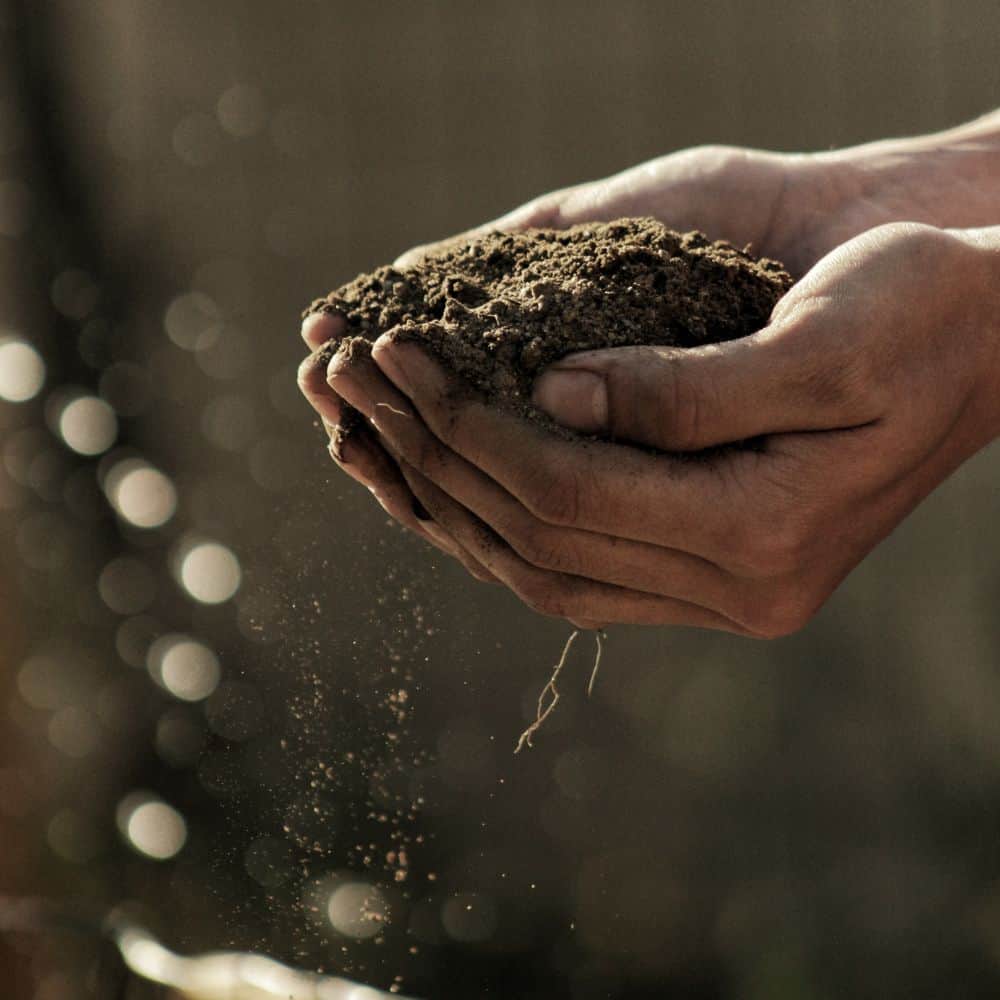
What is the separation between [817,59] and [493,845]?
2340 millimetres

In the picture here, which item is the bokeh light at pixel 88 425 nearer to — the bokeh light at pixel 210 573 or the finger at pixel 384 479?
the bokeh light at pixel 210 573

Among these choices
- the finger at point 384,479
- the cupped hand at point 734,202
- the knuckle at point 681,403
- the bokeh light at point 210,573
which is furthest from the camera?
the bokeh light at point 210,573

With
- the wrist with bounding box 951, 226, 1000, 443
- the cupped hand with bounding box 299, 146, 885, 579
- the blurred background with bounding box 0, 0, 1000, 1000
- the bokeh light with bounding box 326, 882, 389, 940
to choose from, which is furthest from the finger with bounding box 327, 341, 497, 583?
the bokeh light with bounding box 326, 882, 389, 940

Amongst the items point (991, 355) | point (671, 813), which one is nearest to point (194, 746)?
point (671, 813)

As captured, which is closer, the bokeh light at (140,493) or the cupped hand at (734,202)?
the cupped hand at (734,202)

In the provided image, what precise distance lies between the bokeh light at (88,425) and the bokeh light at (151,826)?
3.63 ft

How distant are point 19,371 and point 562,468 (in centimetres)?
274

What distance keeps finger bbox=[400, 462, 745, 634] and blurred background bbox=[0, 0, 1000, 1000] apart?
3.98ft

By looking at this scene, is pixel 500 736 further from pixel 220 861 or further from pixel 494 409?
pixel 494 409

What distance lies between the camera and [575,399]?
4.24ft

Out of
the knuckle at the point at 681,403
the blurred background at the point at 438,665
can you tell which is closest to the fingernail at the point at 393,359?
the knuckle at the point at 681,403

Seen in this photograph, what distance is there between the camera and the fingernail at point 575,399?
1284mm

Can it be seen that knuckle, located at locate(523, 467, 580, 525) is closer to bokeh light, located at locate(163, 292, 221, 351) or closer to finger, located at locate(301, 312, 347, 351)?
finger, located at locate(301, 312, 347, 351)

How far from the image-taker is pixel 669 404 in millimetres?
1264
